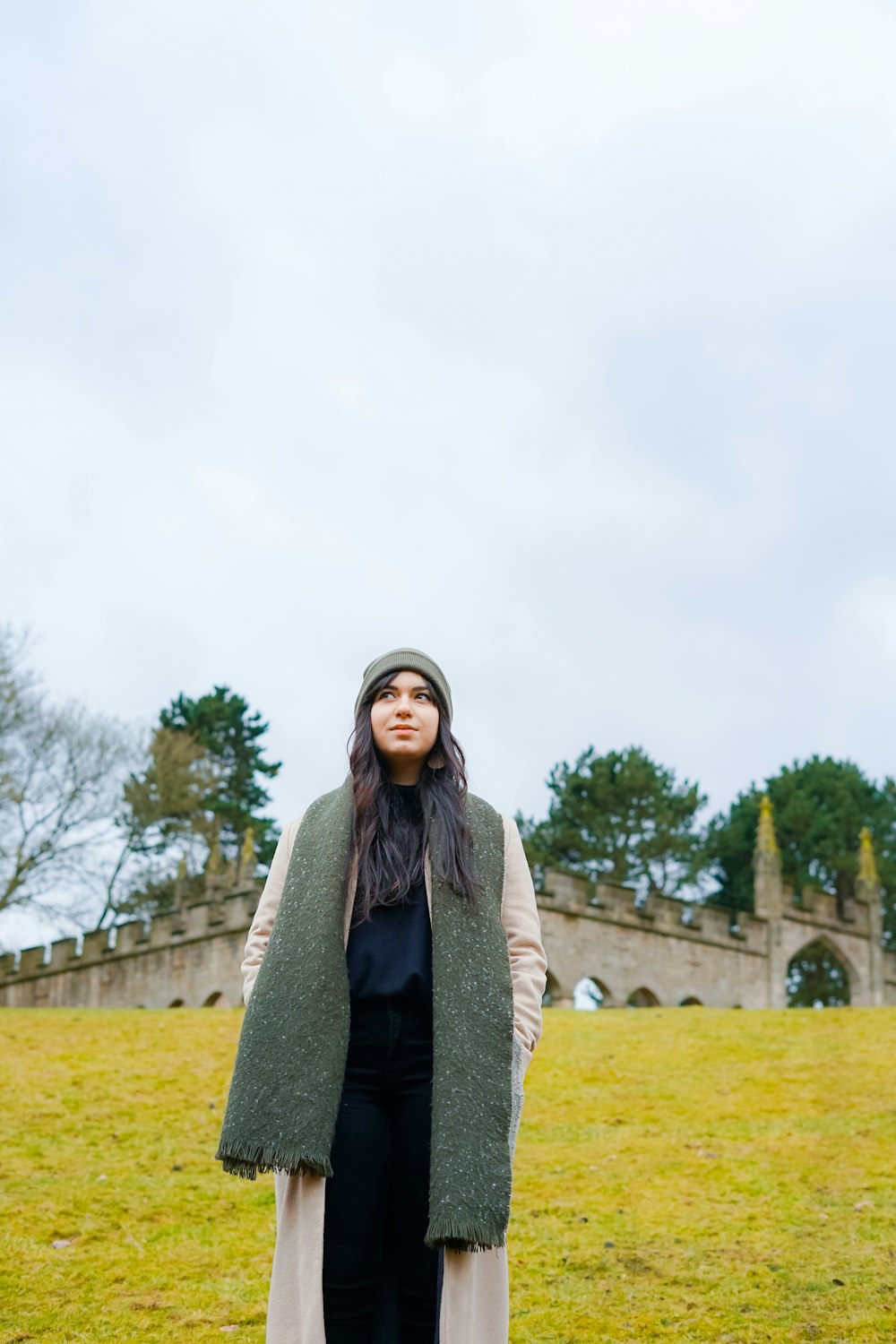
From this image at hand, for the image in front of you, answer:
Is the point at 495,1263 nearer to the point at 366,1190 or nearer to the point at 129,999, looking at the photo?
the point at 366,1190

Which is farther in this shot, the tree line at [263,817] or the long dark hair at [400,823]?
the tree line at [263,817]

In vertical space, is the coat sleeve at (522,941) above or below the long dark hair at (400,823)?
below

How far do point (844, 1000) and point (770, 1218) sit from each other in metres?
31.6

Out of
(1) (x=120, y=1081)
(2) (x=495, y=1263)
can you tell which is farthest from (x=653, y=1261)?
(1) (x=120, y=1081)

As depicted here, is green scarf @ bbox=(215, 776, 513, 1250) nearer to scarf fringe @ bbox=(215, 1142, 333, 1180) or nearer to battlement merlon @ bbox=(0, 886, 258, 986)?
scarf fringe @ bbox=(215, 1142, 333, 1180)

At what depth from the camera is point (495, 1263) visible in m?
3.18

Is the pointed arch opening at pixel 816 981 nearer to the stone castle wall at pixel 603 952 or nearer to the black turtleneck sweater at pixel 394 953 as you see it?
the stone castle wall at pixel 603 952

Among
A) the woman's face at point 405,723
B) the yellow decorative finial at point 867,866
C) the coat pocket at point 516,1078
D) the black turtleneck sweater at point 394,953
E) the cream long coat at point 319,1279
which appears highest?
the yellow decorative finial at point 867,866

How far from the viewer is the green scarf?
10.0ft

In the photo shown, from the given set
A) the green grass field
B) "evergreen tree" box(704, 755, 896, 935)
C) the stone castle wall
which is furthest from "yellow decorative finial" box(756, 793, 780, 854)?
the green grass field

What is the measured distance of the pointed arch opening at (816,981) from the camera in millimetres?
36531

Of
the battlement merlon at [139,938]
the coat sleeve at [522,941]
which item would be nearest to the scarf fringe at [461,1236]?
the coat sleeve at [522,941]

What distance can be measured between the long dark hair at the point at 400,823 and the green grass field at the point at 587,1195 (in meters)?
2.62

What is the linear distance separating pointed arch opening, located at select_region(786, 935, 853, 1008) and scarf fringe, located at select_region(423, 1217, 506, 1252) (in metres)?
34.7
